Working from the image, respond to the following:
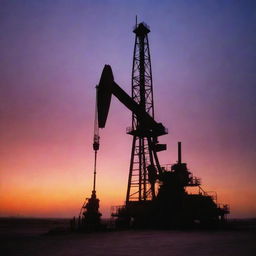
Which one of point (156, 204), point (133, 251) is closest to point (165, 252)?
point (133, 251)

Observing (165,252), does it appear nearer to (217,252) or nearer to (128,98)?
(217,252)

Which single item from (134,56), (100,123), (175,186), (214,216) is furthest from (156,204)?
(134,56)

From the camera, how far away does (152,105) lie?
38.4 metres

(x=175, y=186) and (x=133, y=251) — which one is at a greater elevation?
(x=175, y=186)

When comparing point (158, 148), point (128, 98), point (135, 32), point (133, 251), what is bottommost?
point (133, 251)

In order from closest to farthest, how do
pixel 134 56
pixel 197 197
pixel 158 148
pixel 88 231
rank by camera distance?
pixel 88 231, pixel 197 197, pixel 158 148, pixel 134 56

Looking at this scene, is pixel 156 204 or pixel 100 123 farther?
pixel 156 204

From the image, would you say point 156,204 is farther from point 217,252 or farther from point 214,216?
point 217,252

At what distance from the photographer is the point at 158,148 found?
36.6 meters

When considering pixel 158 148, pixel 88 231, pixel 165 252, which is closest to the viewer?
pixel 165 252

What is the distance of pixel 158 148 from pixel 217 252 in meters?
21.8

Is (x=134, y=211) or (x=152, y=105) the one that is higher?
(x=152, y=105)

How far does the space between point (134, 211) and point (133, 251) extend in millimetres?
19954

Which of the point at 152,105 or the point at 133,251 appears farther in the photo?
the point at 152,105
